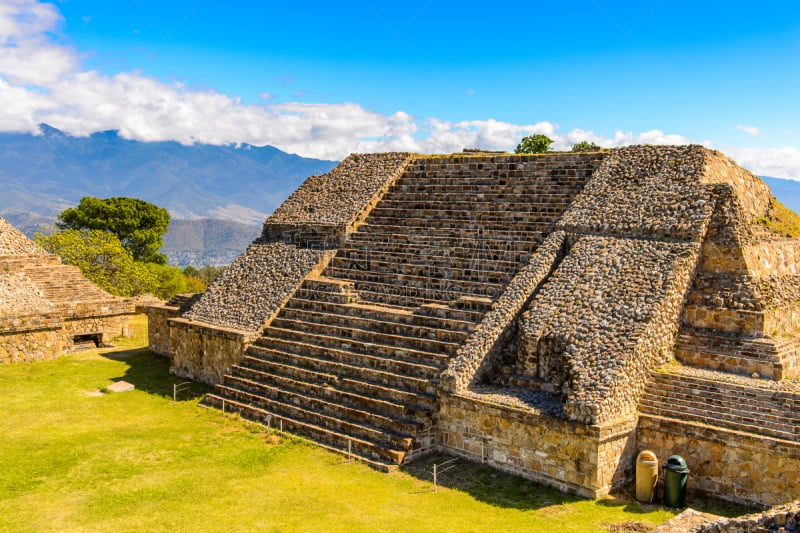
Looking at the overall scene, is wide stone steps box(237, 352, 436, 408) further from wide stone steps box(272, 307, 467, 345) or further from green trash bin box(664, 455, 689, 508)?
green trash bin box(664, 455, 689, 508)

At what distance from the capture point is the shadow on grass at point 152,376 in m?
17.5

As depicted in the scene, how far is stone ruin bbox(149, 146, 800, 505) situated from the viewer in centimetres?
1091

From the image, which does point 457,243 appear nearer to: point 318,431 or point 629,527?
point 318,431

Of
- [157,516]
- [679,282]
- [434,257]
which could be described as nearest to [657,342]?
[679,282]

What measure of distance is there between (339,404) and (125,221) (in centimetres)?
3642

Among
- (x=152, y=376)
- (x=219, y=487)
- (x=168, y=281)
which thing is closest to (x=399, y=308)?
(x=219, y=487)

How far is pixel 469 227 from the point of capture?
18.2m

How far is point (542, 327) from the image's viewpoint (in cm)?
1299

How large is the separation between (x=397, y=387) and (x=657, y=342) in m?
5.31

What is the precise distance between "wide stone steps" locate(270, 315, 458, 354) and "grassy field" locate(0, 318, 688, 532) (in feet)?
8.77

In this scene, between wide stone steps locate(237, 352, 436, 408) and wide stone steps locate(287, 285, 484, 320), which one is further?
wide stone steps locate(287, 285, 484, 320)

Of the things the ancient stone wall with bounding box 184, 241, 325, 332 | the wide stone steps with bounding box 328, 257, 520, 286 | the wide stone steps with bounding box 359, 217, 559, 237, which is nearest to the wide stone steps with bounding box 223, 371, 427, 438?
the ancient stone wall with bounding box 184, 241, 325, 332

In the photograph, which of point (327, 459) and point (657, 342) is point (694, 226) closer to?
point (657, 342)

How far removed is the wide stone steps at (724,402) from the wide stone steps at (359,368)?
4.31m
